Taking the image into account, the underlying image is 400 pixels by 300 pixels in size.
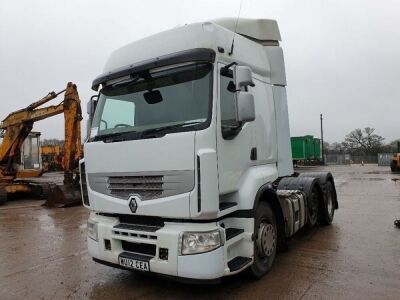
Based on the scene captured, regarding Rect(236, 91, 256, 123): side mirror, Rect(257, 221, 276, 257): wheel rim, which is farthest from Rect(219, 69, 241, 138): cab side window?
Rect(257, 221, 276, 257): wheel rim

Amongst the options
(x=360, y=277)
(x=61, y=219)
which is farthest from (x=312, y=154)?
(x=360, y=277)

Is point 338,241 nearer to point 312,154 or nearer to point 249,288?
point 249,288

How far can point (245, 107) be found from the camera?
4.29 metres

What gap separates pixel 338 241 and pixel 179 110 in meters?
4.33

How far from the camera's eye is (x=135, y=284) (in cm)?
503

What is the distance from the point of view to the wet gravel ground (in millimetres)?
4617

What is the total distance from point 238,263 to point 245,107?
1.80 metres

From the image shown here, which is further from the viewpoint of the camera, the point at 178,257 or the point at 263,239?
the point at 263,239

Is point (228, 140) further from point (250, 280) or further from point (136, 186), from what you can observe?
point (250, 280)

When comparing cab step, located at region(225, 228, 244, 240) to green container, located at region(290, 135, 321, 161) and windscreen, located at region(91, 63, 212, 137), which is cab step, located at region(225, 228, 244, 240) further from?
green container, located at region(290, 135, 321, 161)

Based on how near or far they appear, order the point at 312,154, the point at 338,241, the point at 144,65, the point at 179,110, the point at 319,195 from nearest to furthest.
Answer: the point at 179,110, the point at 144,65, the point at 338,241, the point at 319,195, the point at 312,154

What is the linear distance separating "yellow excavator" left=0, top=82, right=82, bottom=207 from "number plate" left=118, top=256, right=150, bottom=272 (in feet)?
32.7

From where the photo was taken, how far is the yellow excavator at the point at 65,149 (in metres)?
14.2

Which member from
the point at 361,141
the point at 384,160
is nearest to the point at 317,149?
the point at 384,160
